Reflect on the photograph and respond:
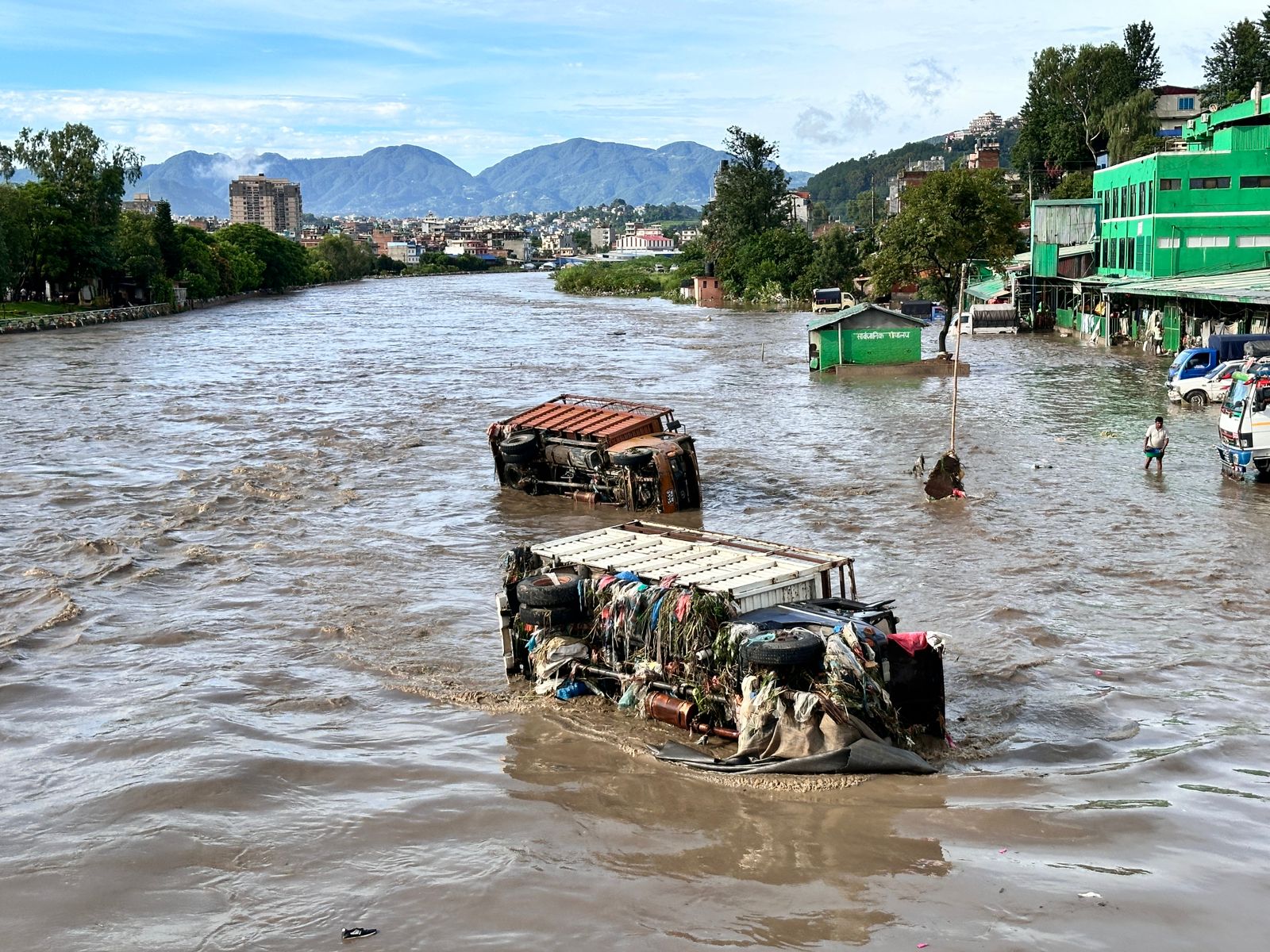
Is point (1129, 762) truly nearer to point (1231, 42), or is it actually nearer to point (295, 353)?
point (295, 353)

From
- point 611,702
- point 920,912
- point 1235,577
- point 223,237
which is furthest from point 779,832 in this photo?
point 223,237

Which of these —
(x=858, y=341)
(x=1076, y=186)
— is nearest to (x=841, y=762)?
(x=858, y=341)

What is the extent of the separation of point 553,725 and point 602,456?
10.9 m

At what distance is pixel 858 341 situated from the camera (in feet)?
145

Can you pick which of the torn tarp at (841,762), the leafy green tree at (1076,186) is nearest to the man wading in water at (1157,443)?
the torn tarp at (841,762)

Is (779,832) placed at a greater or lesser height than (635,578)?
lesser

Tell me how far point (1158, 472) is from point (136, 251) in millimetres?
84078

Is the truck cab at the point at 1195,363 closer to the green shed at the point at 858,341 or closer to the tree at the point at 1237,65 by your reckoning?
the green shed at the point at 858,341

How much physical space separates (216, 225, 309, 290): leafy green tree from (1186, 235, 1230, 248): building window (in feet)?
316

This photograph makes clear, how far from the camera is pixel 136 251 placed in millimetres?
92188

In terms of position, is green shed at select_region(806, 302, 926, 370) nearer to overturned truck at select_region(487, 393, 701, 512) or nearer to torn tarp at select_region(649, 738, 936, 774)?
overturned truck at select_region(487, 393, 701, 512)

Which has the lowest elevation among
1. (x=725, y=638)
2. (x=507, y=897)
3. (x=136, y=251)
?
(x=507, y=897)

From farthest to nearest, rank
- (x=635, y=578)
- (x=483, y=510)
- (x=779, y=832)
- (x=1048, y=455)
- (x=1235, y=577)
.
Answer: (x=1048, y=455), (x=483, y=510), (x=1235, y=577), (x=635, y=578), (x=779, y=832)

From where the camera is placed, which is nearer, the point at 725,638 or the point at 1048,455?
the point at 725,638
